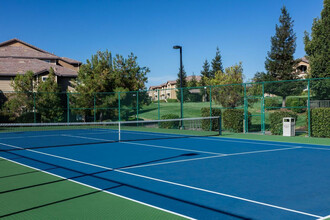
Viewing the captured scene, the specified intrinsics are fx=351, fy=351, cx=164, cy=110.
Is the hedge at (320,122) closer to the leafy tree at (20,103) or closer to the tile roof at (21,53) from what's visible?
the leafy tree at (20,103)

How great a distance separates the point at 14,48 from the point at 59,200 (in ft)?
183

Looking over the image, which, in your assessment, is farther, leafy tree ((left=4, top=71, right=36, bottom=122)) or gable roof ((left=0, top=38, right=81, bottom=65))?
gable roof ((left=0, top=38, right=81, bottom=65))

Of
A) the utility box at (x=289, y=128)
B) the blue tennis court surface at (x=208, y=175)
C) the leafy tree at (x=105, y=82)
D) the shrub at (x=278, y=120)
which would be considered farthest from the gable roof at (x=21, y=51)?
the utility box at (x=289, y=128)

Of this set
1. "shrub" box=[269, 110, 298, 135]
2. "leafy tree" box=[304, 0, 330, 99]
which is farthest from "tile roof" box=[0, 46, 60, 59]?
"shrub" box=[269, 110, 298, 135]

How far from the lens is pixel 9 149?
1427 cm

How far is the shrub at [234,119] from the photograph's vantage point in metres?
22.0

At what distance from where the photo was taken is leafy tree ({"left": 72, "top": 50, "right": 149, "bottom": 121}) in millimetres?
31391

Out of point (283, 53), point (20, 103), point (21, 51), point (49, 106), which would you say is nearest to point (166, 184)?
point (49, 106)

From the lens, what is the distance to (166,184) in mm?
7602

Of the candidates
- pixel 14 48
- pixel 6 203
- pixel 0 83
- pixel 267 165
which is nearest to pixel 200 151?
pixel 267 165

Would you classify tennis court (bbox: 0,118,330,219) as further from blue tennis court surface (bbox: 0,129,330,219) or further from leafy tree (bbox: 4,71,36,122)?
leafy tree (bbox: 4,71,36,122)

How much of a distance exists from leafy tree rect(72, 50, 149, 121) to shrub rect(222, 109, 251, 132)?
34.2 ft

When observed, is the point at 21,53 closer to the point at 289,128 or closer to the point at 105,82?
the point at 105,82

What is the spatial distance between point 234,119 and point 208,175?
14.1m
